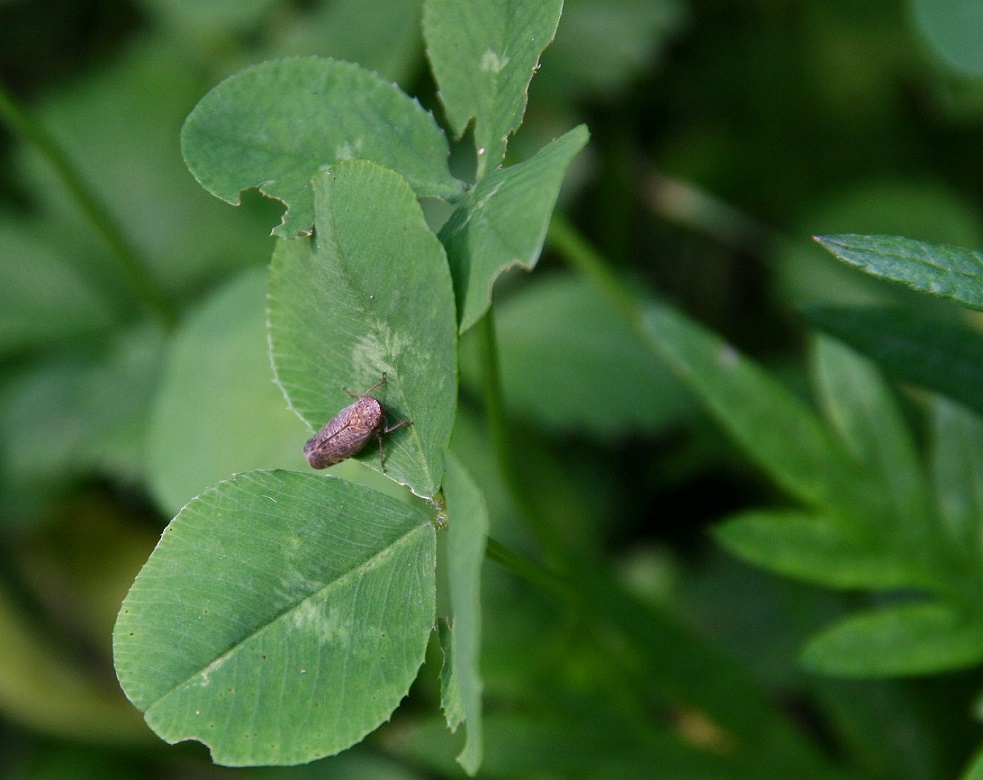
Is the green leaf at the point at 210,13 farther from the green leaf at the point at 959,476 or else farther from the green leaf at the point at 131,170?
the green leaf at the point at 959,476

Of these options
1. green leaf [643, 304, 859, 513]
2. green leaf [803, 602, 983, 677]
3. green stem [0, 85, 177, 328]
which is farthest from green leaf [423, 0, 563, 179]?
green stem [0, 85, 177, 328]

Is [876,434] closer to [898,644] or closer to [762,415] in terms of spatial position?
[762,415]

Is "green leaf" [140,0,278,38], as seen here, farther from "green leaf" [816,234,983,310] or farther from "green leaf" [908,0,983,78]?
"green leaf" [816,234,983,310]

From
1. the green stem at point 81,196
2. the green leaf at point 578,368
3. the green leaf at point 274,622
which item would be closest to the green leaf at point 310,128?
the green leaf at point 274,622

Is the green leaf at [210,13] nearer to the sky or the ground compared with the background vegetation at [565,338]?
nearer to the sky

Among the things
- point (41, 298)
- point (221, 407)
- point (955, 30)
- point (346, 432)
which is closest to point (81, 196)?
point (221, 407)
